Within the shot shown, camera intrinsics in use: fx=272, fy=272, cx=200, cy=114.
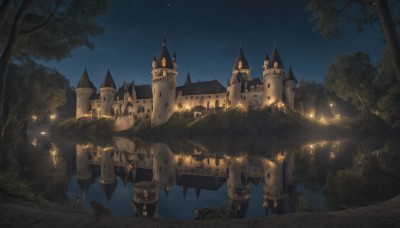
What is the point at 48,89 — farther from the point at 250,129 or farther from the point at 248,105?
the point at 248,105

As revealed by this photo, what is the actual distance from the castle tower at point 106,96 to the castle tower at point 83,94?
31.8 ft

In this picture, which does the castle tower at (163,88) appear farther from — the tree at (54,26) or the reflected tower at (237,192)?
the tree at (54,26)

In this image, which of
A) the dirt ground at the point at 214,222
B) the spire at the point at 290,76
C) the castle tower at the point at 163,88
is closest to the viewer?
the dirt ground at the point at 214,222

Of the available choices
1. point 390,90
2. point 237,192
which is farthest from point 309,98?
point 237,192

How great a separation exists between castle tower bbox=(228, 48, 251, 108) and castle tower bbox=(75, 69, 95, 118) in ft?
184

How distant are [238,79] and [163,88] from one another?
22.6 meters

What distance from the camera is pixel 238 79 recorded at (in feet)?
263

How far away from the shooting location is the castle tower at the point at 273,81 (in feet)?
244

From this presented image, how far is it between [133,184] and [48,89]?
35012 mm

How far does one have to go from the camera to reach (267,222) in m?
7.15

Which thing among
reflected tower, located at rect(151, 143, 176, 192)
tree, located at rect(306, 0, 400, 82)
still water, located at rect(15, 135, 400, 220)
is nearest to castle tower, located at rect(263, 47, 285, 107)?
still water, located at rect(15, 135, 400, 220)

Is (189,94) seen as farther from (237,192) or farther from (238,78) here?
(237,192)

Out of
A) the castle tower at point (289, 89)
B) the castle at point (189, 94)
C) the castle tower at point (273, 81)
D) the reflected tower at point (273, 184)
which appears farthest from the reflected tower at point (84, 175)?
the castle tower at point (289, 89)

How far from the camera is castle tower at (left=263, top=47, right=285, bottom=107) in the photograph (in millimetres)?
74250
